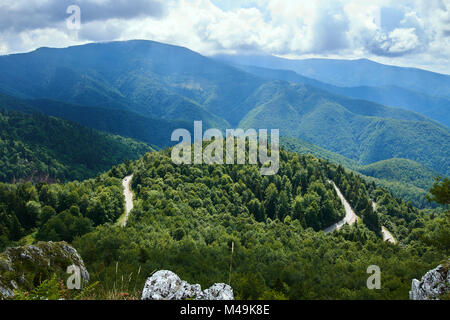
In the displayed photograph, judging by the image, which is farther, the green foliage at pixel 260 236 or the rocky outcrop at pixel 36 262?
the green foliage at pixel 260 236

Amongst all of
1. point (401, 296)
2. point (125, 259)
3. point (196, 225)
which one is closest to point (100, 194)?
point (196, 225)

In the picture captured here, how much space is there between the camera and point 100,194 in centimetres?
7562

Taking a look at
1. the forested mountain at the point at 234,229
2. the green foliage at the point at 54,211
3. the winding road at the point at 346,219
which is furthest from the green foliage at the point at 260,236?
the green foliage at the point at 54,211

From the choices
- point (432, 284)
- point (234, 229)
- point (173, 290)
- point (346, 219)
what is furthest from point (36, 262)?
point (346, 219)

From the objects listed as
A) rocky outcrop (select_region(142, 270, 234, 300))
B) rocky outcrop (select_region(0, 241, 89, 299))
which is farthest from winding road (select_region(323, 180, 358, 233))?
rocky outcrop (select_region(142, 270, 234, 300))

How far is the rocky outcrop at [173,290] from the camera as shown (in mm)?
12375

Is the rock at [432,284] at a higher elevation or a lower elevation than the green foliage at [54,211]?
higher

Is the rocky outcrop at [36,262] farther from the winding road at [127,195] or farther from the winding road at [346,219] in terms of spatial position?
the winding road at [346,219]

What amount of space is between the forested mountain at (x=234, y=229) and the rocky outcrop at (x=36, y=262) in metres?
2.85

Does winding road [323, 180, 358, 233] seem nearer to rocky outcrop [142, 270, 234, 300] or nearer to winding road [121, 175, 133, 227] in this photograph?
winding road [121, 175, 133, 227]

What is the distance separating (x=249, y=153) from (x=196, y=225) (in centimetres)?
7018

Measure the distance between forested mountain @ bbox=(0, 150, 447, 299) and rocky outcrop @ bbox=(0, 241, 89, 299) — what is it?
9.36 ft

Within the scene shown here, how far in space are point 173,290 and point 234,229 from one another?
66.2 metres
